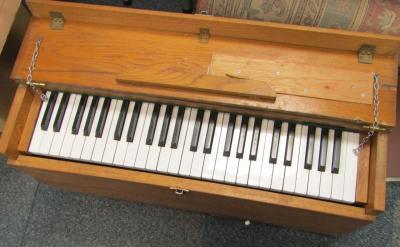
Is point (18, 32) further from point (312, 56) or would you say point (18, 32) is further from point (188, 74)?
point (312, 56)

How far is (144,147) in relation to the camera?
1.21 meters

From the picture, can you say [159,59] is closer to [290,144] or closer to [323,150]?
[290,144]

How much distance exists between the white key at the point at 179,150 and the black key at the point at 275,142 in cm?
30

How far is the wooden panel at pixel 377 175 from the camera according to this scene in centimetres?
105

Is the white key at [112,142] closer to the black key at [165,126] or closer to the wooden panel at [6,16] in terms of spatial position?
the black key at [165,126]

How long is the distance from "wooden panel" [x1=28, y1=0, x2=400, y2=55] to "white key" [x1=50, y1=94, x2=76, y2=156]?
0.31 metres

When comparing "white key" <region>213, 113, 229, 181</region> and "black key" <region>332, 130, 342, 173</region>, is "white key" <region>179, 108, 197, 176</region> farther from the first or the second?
"black key" <region>332, 130, 342, 173</region>

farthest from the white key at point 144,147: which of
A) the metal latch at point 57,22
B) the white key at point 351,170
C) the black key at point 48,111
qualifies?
the white key at point 351,170

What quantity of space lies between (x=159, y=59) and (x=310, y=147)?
604 millimetres

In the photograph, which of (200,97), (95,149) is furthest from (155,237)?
(200,97)

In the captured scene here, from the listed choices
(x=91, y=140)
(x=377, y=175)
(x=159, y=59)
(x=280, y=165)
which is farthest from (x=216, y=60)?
(x=377, y=175)

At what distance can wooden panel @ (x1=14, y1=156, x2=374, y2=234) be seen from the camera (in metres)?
1.11

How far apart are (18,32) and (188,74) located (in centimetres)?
79

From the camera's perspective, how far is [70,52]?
4.10ft
